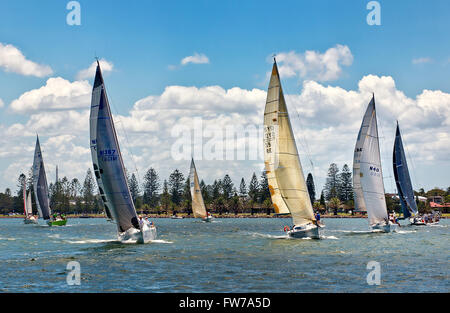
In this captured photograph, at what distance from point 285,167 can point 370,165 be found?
12.8 metres

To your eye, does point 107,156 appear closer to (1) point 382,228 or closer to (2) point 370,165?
(2) point 370,165

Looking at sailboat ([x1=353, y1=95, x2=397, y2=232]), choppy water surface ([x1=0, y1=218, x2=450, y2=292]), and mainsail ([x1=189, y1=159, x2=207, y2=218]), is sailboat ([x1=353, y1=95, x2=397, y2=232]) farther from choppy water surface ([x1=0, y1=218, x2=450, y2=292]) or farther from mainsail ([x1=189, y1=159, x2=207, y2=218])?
mainsail ([x1=189, y1=159, x2=207, y2=218])

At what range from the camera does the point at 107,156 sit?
42.8 m

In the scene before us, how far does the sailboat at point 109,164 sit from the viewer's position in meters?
42.8

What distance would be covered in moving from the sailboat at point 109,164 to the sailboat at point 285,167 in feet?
39.4

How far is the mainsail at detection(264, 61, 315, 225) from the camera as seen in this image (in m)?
45.2

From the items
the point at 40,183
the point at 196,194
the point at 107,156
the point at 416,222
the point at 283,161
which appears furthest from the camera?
the point at 196,194

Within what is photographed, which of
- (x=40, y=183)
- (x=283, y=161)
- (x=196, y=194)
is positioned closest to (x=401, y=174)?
(x=283, y=161)

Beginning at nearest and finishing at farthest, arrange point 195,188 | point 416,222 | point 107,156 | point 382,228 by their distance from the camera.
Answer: point 107,156 → point 382,228 → point 416,222 → point 195,188

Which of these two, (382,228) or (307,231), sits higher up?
(307,231)

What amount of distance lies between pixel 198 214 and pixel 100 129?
76.4 meters

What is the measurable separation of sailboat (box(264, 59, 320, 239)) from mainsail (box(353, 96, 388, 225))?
10612 millimetres

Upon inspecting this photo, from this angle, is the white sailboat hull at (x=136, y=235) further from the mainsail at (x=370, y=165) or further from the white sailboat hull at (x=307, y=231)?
the mainsail at (x=370, y=165)

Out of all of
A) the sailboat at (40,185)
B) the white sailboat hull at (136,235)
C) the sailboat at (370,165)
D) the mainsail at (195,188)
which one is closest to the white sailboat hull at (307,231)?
the sailboat at (370,165)
